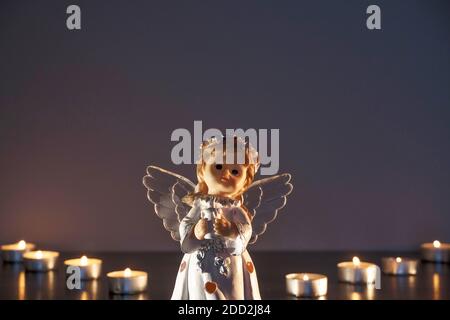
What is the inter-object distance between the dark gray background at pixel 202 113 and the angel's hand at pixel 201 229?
64 cm

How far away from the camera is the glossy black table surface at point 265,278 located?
1.21 m

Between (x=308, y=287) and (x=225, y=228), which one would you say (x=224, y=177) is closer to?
(x=225, y=228)

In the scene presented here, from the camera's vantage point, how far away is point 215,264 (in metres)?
1.15

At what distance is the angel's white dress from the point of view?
3.74 ft

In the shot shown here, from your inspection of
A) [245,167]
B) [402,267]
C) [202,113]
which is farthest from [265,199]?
[202,113]

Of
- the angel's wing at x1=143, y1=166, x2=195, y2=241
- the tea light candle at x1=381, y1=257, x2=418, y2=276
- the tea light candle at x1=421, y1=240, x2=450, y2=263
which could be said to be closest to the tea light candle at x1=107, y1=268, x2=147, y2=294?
the angel's wing at x1=143, y1=166, x2=195, y2=241

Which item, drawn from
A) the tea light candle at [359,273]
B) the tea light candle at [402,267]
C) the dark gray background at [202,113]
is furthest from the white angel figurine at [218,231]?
the dark gray background at [202,113]

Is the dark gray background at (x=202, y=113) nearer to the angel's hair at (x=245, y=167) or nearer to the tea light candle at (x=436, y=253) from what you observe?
the tea light candle at (x=436, y=253)

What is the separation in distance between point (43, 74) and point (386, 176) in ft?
3.60

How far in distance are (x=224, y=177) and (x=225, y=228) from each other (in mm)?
114

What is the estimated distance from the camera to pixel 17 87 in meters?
1.77

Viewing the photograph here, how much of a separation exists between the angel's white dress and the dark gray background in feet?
1.96

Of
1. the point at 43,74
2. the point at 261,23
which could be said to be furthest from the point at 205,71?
the point at 43,74
